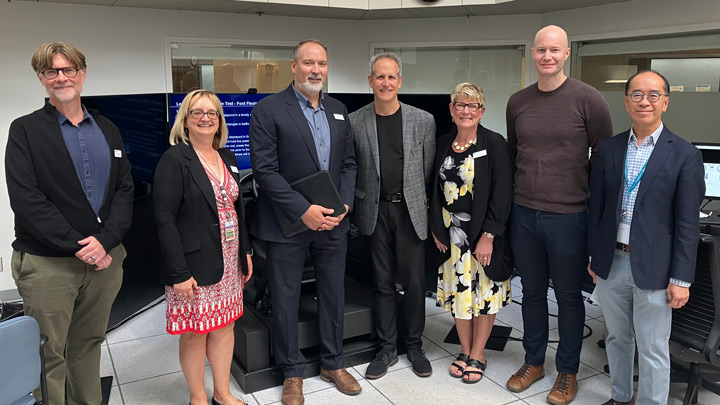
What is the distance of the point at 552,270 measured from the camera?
2.83 metres

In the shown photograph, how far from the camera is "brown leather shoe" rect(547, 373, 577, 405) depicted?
2873 mm

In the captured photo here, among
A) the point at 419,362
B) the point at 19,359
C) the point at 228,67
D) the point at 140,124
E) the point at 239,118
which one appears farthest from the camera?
the point at 228,67

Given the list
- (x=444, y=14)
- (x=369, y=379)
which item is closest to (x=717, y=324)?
(x=369, y=379)

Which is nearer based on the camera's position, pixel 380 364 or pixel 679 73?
pixel 380 364

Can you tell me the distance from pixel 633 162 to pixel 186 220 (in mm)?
1939

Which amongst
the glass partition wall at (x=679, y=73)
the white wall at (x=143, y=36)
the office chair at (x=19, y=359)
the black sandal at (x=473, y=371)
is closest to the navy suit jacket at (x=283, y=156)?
the black sandal at (x=473, y=371)

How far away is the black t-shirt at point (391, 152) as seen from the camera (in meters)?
3.01

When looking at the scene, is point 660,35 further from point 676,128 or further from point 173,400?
point 173,400

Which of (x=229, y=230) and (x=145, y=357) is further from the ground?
(x=229, y=230)

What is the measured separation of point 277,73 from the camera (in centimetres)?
585

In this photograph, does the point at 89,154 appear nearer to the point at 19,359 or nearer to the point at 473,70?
the point at 19,359

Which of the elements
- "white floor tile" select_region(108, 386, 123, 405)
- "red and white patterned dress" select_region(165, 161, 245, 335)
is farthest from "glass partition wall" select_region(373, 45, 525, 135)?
"white floor tile" select_region(108, 386, 123, 405)

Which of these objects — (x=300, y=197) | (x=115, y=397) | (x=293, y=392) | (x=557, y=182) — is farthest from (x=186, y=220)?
(x=557, y=182)

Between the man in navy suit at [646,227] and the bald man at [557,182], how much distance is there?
0.49 feet
